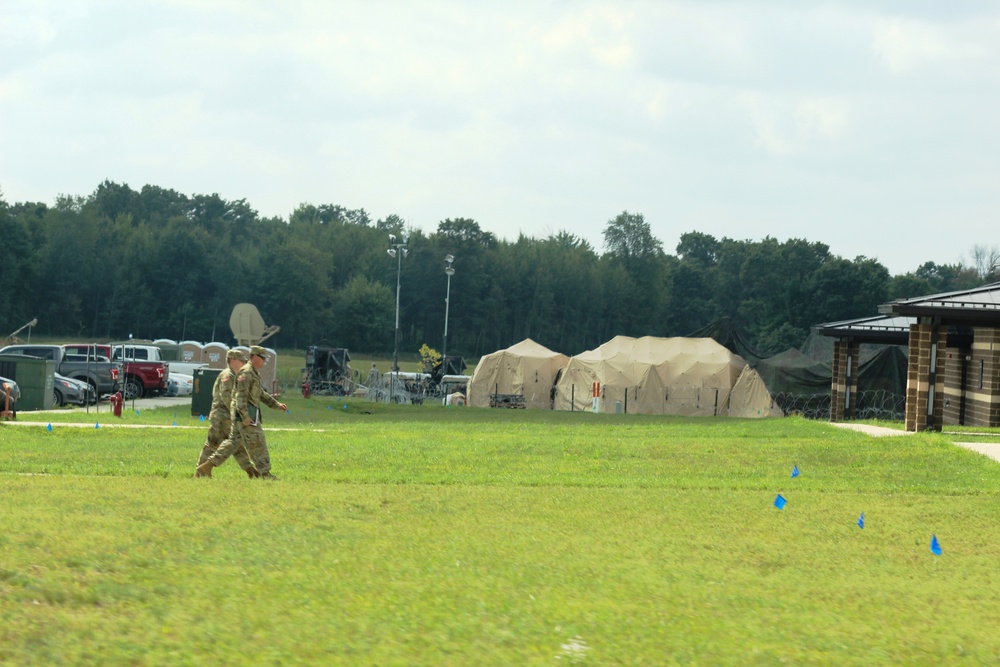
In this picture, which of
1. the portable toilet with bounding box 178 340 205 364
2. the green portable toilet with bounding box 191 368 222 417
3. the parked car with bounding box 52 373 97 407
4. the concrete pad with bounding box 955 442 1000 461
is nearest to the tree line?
the portable toilet with bounding box 178 340 205 364

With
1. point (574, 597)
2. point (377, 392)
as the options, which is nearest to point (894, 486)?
point (574, 597)

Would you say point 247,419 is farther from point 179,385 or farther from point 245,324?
point 179,385

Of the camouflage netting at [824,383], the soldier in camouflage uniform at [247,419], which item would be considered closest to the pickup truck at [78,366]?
the soldier in camouflage uniform at [247,419]

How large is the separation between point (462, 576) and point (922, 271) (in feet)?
456

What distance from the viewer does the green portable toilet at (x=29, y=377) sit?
1199 inches

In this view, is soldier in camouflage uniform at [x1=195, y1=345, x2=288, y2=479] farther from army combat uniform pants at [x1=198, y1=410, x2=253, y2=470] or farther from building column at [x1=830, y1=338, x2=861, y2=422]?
building column at [x1=830, y1=338, x2=861, y2=422]

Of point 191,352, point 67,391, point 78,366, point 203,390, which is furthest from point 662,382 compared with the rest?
point 191,352

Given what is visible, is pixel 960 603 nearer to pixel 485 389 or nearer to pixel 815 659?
pixel 815 659

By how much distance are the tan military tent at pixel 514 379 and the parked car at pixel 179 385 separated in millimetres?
11722

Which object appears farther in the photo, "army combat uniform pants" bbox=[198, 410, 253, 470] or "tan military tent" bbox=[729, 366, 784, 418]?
"tan military tent" bbox=[729, 366, 784, 418]

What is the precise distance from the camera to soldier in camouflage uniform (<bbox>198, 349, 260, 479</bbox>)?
13430 mm

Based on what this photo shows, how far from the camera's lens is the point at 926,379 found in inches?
1004

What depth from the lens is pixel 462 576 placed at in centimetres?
790

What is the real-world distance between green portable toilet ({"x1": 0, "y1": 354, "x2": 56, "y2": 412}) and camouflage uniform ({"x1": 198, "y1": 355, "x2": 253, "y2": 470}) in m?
19.1
